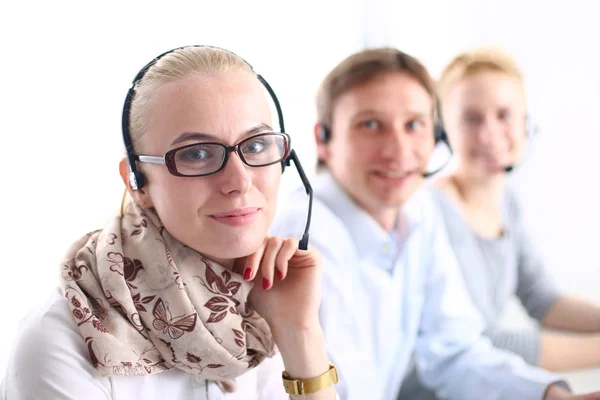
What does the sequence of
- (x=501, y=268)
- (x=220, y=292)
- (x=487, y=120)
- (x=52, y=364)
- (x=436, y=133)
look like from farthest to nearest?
1. (x=501, y=268)
2. (x=487, y=120)
3. (x=436, y=133)
4. (x=220, y=292)
5. (x=52, y=364)

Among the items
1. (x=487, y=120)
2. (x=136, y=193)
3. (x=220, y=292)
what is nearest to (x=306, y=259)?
(x=220, y=292)

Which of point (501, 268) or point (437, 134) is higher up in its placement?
point (437, 134)

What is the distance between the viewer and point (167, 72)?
860 mm

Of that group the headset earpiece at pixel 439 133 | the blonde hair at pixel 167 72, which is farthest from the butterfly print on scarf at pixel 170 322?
the headset earpiece at pixel 439 133

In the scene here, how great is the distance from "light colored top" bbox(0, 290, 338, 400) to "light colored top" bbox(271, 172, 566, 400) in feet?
1.48

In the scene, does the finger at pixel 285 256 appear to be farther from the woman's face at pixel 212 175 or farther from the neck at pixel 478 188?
the neck at pixel 478 188

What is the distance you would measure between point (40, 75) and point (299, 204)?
2.11ft

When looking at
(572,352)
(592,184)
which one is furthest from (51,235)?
(592,184)

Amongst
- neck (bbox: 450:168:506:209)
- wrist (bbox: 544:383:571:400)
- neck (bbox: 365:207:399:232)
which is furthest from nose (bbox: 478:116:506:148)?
wrist (bbox: 544:383:571:400)

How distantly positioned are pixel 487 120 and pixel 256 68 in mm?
904

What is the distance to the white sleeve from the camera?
785mm

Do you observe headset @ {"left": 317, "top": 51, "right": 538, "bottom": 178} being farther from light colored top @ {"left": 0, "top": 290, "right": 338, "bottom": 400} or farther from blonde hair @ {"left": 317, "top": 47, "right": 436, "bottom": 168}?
light colored top @ {"left": 0, "top": 290, "right": 338, "bottom": 400}

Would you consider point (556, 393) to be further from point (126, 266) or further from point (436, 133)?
point (126, 266)

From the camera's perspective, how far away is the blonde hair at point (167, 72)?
0.86 metres
